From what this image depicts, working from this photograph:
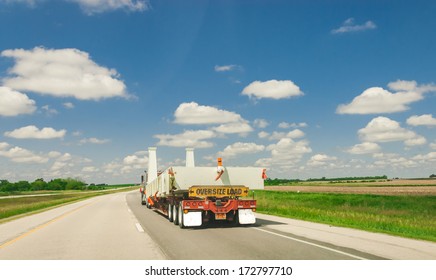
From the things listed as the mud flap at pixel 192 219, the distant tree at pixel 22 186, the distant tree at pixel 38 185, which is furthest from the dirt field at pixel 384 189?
the distant tree at pixel 38 185

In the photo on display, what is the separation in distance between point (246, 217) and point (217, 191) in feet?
5.06

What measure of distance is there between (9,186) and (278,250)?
579 ft

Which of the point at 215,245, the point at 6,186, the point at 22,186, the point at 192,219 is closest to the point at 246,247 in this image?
the point at 215,245

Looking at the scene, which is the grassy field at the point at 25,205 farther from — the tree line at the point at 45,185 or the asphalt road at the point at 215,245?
the tree line at the point at 45,185

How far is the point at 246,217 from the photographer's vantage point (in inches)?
630

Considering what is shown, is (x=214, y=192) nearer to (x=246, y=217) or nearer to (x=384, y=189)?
(x=246, y=217)

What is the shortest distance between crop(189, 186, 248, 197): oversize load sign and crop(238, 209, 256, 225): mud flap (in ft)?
2.40

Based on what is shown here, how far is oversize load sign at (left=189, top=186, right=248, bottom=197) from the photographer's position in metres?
15.9

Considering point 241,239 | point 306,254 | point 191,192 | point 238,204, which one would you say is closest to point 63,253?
point 241,239

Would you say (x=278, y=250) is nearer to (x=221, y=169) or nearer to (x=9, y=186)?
(x=221, y=169)

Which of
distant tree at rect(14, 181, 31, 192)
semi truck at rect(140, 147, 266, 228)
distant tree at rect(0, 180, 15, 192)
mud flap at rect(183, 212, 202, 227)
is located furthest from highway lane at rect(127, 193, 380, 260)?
distant tree at rect(14, 181, 31, 192)

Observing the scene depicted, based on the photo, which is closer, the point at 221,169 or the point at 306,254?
the point at 306,254

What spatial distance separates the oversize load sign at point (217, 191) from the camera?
15.9 meters
